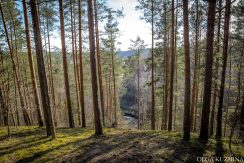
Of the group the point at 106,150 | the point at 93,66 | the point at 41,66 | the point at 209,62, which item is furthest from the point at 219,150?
the point at 41,66

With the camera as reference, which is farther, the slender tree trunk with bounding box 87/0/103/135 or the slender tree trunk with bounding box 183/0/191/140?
the slender tree trunk with bounding box 87/0/103/135

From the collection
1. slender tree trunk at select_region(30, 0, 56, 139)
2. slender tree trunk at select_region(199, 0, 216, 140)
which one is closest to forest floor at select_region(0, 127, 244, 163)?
slender tree trunk at select_region(30, 0, 56, 139)

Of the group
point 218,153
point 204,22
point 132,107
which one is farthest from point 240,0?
point 132,107

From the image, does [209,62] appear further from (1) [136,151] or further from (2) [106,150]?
(2) [106,150]

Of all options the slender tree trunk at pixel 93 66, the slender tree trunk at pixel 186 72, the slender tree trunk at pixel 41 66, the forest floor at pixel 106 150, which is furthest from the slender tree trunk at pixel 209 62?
the slender tree trunk at pixel 41 66

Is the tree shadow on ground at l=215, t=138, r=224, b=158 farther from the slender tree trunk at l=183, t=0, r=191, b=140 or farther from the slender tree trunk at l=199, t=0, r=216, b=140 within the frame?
the slender tree trunk at l=183, t=0, r=191, b=140

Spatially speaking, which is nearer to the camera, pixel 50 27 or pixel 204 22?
pixel 204 22

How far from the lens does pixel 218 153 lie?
6.61m

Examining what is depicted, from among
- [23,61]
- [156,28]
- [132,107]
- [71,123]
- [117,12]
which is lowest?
[132,107]

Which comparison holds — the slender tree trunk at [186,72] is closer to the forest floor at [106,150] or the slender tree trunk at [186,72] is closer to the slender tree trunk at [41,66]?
the forest floor at [106,150]

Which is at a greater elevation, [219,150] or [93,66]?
[93,66]

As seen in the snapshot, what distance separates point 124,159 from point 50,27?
1315 centimetres

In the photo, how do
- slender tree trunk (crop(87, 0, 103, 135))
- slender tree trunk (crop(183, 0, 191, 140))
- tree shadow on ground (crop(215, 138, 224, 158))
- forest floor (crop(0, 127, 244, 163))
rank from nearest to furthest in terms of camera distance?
forest floor (crop(0, 127, 244, 163)), tree shadow on ground (crop(215, 138, 224, 158)), slender tree trunk (crop(183, 0, 191, 140)), slender tree trunk (crop(87, 0, 103, 135))

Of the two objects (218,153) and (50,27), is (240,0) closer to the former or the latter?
(218,153)
